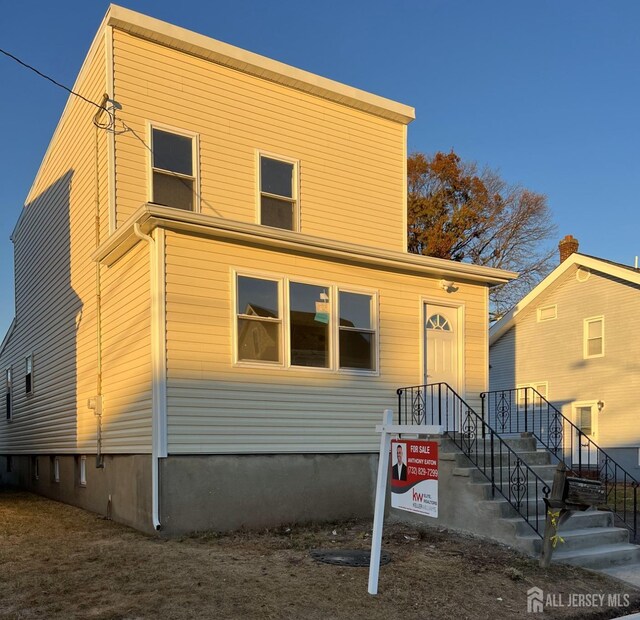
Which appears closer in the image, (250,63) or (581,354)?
(250,63)

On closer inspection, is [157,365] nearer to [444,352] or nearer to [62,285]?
[444,352]

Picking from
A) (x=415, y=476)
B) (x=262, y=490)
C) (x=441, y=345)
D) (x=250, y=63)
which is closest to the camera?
(x=415, y=476)

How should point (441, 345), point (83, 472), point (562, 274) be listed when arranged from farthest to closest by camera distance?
point (562, 274) → point (83, 472) → point (441, 345)

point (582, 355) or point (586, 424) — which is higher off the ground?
point (582, 355)

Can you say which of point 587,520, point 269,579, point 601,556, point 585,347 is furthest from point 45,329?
point 585,347

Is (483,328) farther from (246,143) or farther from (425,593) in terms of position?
(425,593)

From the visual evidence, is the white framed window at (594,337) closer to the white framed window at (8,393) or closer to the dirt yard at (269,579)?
the dirt yard at (269,579)

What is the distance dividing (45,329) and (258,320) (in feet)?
25.4

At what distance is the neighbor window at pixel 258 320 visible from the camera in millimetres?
9188

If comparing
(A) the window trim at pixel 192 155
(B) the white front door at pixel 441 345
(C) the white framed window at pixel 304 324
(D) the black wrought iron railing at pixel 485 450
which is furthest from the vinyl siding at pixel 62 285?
(B) the white front door at pixel 441 345

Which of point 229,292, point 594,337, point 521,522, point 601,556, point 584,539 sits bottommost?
point 601,556

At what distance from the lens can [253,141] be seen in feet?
37.7

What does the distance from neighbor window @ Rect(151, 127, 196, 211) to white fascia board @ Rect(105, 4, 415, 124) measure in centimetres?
157

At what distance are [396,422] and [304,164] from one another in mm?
4972
